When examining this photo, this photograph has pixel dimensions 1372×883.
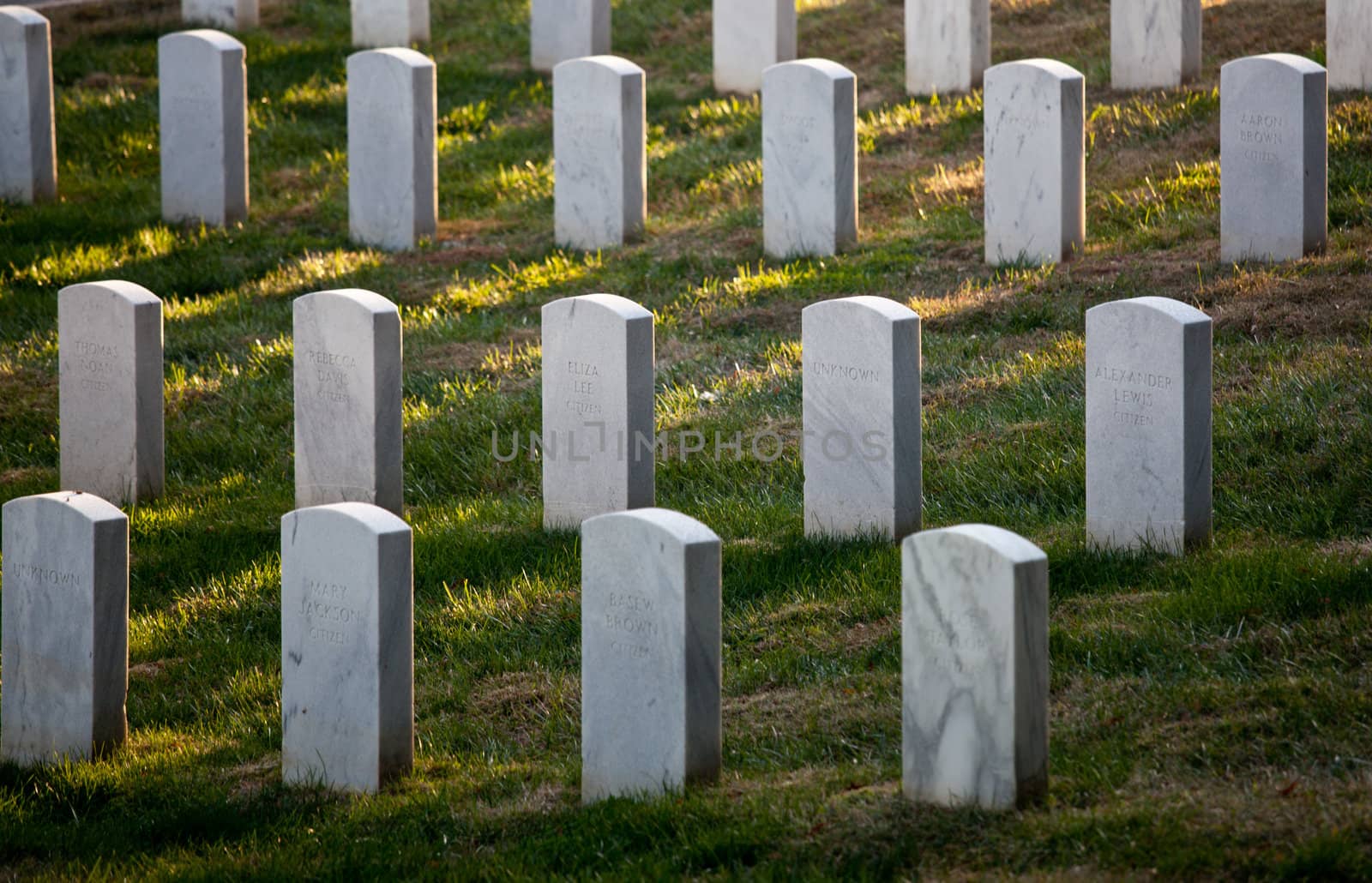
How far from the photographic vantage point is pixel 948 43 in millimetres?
12789

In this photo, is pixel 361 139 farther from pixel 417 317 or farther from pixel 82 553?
pixel 82 553

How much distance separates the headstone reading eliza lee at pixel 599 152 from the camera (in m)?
10.8

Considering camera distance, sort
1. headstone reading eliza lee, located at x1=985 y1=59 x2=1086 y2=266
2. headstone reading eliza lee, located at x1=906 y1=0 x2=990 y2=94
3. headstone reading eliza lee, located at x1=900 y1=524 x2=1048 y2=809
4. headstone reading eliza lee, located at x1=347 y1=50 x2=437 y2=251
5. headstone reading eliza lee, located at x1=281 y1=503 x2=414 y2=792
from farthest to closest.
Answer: headstone reading eliza lee, located at x1=906 y1=0 x2=990 y2=94
headstone reading eliza lee, located at x1=347 y1=50 x2=437 y2=251
headstone reading eliza lee, located at x1=985 y1=59 x2=1086 y2=266
headstone reading eliza lee, located at x1=281 y1=503 x2=414 y2=792
headstone reading eliza lee, located at x1=900 y1=524 x2=1048 y2=809

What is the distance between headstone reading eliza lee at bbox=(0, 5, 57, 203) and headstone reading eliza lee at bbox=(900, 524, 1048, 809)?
951cm

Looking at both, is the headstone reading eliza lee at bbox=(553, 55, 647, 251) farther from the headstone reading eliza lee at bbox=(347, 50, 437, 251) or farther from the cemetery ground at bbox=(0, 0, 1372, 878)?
the headstone reading eliza lee at bbox=(347, 50, 437, 251)

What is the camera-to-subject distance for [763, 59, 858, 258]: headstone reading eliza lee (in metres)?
10.1

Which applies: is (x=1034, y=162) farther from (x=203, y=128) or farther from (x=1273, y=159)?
(x=203, y=128)

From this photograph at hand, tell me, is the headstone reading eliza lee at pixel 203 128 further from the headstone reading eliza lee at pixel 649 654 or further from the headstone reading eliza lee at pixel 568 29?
the headstone reading eliza lee at pixel 649 654

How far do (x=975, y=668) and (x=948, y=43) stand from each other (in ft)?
30.7

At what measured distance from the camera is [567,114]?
10977 millimetres

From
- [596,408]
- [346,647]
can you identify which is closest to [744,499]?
[596,408]

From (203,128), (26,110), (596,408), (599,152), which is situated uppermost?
(26,110)

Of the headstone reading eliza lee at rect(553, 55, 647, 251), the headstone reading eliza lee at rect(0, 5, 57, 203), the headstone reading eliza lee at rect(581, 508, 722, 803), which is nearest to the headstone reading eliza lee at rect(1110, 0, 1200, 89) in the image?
the headstone reading eliza lee at rect(553, 55, 647, 251)

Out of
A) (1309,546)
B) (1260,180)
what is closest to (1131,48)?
(1260,180)
